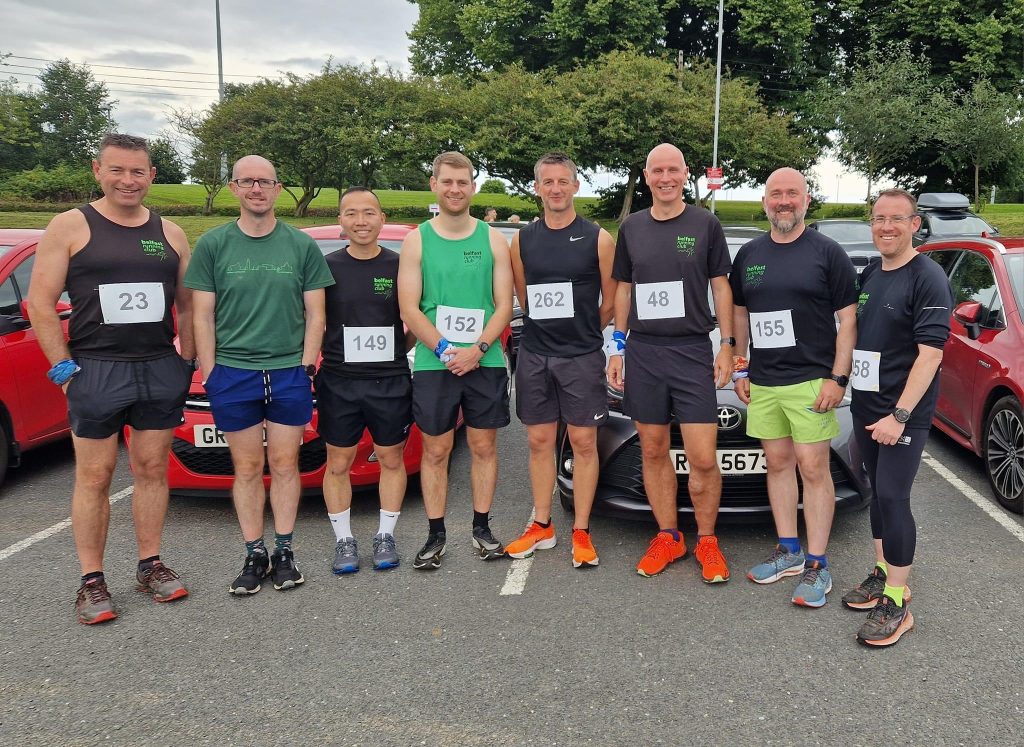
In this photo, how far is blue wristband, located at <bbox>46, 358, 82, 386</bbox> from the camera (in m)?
3.16

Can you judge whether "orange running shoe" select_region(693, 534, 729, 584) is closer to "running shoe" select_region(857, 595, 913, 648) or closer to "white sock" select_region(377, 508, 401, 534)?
"running shoe" select_region(857, 595, 913, 648)

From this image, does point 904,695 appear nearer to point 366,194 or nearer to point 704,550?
point 704,550

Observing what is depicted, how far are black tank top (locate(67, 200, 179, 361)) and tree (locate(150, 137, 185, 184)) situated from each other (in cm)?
4617

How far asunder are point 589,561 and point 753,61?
3714 centimetres

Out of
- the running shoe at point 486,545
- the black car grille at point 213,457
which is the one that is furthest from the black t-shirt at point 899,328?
the black car grille at point 213,457

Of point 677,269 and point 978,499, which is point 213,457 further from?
point 978,499

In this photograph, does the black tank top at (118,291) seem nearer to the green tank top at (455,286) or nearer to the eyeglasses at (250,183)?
the eyeglasses at (250,183)

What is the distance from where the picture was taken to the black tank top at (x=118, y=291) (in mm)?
3225

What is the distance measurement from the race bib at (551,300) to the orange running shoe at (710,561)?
1.25 meters

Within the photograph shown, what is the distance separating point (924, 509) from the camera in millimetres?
4426

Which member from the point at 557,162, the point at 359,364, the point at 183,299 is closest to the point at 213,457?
the point at 183,299

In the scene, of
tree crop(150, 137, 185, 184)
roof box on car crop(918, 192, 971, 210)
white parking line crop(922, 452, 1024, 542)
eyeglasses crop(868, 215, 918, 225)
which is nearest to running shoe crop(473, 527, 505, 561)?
eyeglasses crop(868, 215, 918, 225)

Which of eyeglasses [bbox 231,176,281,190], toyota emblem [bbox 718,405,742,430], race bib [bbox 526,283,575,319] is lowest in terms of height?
toyota emblem [bbox 718,405,742,430]

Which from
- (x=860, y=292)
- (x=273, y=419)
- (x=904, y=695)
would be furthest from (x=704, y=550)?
(x=273, y=419)
